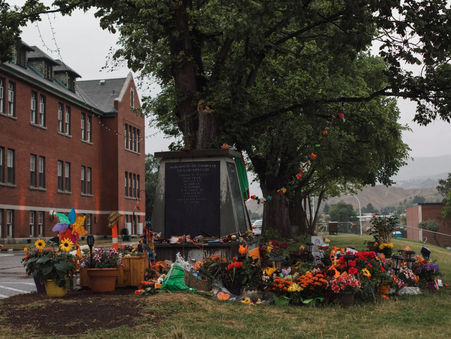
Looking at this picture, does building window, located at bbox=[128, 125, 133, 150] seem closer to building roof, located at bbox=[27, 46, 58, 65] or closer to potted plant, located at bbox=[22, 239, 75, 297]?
building roof, located at bbox=[27, 46, 58, 65]

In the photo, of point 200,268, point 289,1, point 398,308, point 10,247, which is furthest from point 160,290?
point 10,247

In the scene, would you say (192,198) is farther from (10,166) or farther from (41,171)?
(41,171)

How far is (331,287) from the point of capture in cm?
989

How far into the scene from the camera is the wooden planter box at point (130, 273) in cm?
1167

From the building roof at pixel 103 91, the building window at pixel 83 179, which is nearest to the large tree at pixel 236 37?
the building window at pixel 83 179

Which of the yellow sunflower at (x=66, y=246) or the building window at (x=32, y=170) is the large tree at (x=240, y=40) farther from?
the building window at (x=32, y=170)

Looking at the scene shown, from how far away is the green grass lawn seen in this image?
7.41 metres

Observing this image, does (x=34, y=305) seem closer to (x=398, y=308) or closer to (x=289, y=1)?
(x=398, y=308)

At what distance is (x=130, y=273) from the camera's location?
11711 millimetres

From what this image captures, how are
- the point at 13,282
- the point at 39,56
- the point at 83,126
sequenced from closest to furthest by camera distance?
1. the point at 13,282
2. the point at 39,56
3. the point at 83,126

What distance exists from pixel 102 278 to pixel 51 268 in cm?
100

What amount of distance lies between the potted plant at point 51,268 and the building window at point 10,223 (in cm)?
2904

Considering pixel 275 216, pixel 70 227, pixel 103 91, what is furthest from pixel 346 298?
pixel 103 91

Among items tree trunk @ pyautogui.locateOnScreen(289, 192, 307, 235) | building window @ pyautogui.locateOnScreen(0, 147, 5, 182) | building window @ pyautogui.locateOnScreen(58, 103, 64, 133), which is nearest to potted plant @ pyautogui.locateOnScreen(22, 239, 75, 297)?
building window @ pyautogui.locateOnScreen(0, 147, 5, 182)
